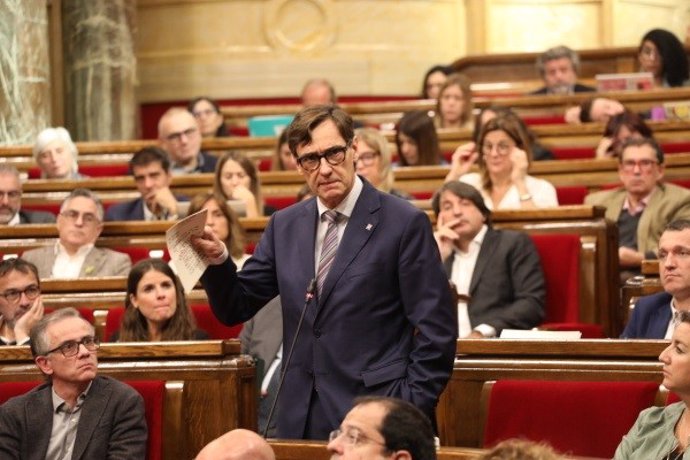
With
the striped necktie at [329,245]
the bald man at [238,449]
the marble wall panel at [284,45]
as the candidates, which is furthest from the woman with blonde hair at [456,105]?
the bald man at [238,449]

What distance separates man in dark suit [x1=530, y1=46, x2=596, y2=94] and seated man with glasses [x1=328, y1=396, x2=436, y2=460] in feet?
19.9

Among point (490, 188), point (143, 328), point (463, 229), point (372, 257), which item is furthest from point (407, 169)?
point (372, 257)

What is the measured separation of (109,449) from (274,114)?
529 centimetres

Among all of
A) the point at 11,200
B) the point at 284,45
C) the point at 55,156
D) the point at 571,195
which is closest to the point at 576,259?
the point at 571,195

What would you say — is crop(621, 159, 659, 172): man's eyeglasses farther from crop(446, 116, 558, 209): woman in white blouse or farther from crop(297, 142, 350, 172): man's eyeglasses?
crop(297, 142, 350, 172): man's eyeglasses

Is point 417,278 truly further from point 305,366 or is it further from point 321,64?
point 321,64

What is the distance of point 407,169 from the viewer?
20.4 feet

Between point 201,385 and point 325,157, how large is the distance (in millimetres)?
979

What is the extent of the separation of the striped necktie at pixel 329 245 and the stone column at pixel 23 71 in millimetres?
5104

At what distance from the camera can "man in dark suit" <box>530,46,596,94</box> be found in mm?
8289

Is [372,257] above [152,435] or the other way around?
above

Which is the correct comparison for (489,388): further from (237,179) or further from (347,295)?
(237,179)

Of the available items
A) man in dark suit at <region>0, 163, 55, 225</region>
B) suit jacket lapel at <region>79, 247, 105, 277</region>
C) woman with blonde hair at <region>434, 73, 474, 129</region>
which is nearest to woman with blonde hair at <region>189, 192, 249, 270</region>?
suit jacket lapel at <region>79, 247, 105, 277</region>

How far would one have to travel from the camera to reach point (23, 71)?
7.93 m
